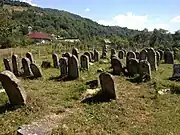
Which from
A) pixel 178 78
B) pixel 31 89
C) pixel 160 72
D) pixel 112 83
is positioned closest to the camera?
pixel 112 83

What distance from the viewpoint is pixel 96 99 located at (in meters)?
13.7

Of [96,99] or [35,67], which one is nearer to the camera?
[96,99]

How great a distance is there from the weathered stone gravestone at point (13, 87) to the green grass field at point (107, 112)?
1.56 ft

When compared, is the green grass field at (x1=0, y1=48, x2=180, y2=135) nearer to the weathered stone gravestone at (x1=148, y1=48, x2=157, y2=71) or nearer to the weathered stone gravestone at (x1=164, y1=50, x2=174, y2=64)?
the weathered stone gravestone at (x1=148, y1=48, x2=157, y2=71)

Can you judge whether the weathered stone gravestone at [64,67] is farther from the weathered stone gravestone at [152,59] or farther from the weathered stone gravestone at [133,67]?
the weathered stone gravestone at [152,59]

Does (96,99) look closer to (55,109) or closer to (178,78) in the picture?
(55,109)

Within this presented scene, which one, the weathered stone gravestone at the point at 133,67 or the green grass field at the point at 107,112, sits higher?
the weathered stone gravestone at the point at 133,67

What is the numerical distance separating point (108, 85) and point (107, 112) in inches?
79.5

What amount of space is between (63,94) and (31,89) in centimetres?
227

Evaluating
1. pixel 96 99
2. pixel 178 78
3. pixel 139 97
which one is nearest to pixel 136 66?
pixel 178 78

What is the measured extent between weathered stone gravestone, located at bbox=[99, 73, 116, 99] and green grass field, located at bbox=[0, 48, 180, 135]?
50 centimetres

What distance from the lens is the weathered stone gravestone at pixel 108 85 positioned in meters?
13.6

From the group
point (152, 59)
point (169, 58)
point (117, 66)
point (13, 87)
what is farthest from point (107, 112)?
point (169, 58)

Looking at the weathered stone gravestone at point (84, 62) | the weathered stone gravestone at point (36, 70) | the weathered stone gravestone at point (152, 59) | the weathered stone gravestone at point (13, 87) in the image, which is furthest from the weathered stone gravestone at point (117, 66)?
the weathered stone gravestone at point (13, 87)
